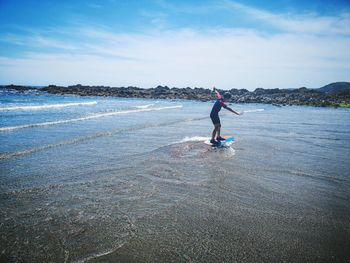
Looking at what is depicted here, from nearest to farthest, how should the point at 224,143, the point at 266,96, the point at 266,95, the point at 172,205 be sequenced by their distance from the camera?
the point at 172,205 → the point at 224,143 → the point at 266,96 → the point at 266,95

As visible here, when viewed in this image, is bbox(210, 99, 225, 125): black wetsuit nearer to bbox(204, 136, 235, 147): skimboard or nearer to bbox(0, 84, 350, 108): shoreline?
bbox(204, 136, 235, 147): skimboard

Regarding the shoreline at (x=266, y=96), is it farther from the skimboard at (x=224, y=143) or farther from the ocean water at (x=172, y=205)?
the ocean water at (x=172, y=205)

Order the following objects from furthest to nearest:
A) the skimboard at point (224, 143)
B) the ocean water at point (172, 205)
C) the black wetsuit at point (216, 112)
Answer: the black wetsuit at point (216, 112), the skimboard at point (224, 143), the ocean water at point (172, 205)

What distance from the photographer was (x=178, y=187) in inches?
219

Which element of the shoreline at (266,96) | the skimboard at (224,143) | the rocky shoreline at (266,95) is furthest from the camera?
the rocky shoreline at (266,95)

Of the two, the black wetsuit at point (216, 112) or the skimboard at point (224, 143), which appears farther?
the black wetsuit at point (216, 112)

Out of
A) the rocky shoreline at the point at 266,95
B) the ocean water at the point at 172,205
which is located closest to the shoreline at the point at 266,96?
the rocky shoreline at the point at 266,95

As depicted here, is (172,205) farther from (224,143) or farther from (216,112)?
(216,112)

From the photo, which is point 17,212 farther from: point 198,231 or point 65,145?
point 65,145

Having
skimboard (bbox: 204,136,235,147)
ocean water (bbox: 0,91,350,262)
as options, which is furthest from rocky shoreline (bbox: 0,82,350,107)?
ocean water (bbox: 0,91,350,262)

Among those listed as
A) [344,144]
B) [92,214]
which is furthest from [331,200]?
[344,144]

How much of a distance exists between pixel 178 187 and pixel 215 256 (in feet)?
7.88

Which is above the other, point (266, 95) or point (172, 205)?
point (266, 95)

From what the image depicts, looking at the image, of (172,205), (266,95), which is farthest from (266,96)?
(172,205)
